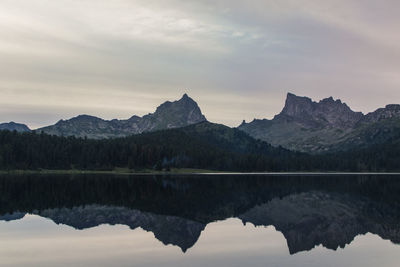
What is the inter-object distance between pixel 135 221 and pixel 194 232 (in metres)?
13.2

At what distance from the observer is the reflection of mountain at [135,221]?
55.3 m

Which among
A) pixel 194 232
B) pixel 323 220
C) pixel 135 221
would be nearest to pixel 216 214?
pixel 135 221

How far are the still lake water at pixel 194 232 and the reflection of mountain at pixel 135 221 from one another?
0.14 meters

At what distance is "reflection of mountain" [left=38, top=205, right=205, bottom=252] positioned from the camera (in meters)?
55.3

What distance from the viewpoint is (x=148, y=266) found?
3897cm

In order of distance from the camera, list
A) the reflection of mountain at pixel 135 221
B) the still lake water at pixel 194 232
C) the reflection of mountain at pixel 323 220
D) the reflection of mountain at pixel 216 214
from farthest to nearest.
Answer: the reflection of mountain at pixel 216 214
the reflection of mountain at pixel 323 220
the reflection of mountain at pixel 135 221
the still lake water at pixel 194 232

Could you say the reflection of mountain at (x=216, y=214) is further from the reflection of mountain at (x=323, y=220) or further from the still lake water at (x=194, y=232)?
the still lake water at (x=194, y=232)

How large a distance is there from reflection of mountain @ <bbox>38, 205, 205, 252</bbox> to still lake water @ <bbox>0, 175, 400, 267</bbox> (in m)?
0.14

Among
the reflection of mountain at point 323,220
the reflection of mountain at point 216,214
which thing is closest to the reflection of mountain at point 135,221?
the reflection of mountain at point 216,214

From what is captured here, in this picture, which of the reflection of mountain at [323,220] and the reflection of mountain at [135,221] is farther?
the reflection of mountain at [323,220]

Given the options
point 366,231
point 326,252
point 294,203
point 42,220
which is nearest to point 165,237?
point 326,252

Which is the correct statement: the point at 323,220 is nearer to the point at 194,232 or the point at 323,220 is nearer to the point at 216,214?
the point at 216,214

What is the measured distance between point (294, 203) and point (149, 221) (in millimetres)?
42233

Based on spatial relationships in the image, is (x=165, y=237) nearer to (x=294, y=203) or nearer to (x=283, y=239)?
(x=283, y=239)
